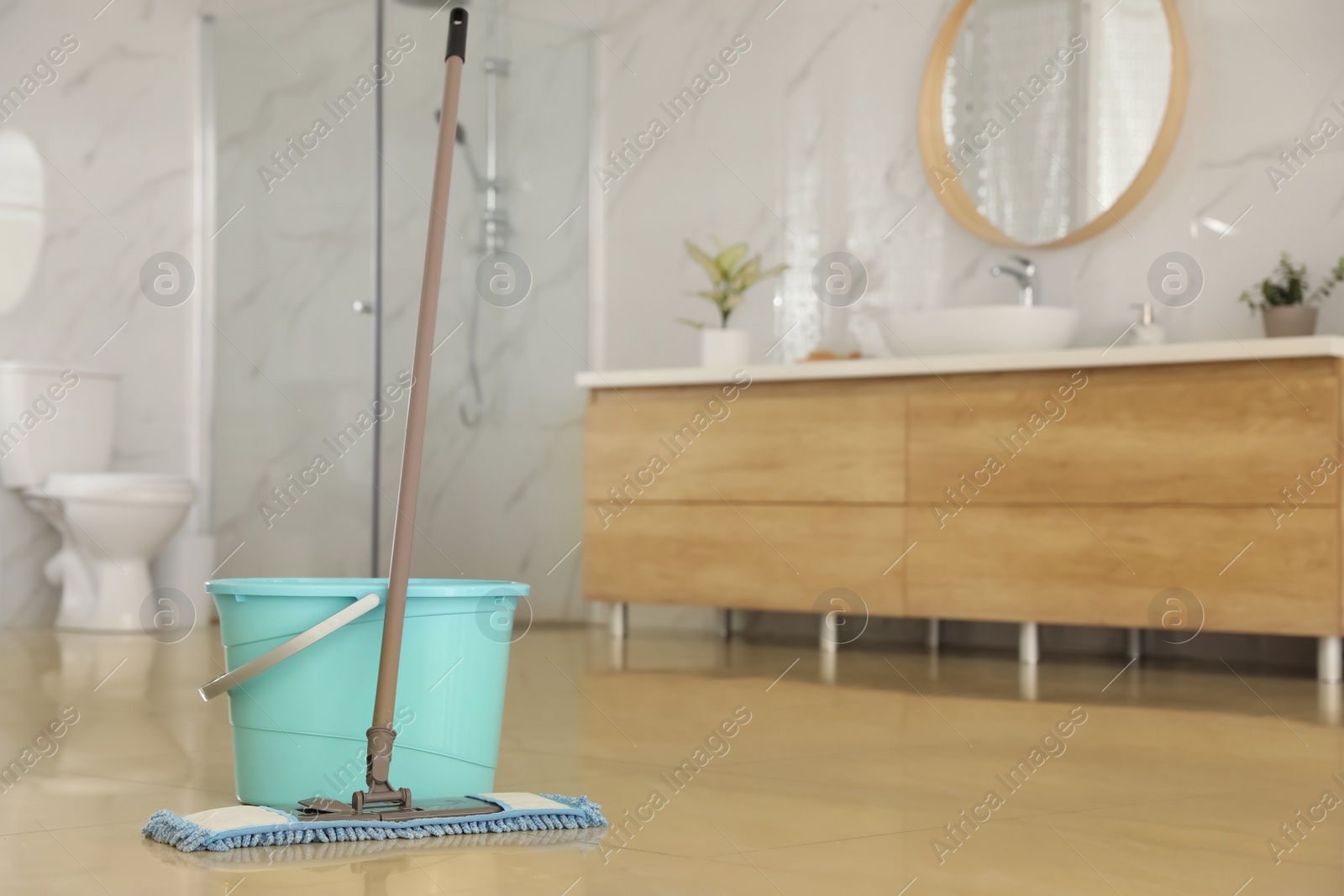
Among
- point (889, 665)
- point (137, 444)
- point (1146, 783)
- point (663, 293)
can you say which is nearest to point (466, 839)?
point (1146, 783)

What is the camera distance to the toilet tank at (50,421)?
411 centimetres

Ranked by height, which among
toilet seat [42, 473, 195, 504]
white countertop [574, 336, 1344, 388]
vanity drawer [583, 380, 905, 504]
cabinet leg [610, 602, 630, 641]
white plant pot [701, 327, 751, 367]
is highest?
white plant pot [701, 327, 751, 367]

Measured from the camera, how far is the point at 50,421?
418 cm

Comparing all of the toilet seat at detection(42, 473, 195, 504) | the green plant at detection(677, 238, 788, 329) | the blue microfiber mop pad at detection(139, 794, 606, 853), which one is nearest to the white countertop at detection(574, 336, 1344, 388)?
the green plant at detection(677, 238, 788, 329)

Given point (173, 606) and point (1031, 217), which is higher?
point (1031, 217)

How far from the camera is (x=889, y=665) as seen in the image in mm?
3258

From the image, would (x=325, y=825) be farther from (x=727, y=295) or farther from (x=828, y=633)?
(x=727, y=295)

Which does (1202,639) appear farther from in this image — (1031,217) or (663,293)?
(663,293)

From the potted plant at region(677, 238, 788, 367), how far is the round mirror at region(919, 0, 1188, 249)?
0.56 m

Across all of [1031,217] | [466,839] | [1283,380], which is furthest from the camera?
[1031,217]

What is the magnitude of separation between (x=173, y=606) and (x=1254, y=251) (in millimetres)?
3159

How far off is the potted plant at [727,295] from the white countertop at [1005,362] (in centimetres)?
15

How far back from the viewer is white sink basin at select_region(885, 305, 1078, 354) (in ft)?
10.9

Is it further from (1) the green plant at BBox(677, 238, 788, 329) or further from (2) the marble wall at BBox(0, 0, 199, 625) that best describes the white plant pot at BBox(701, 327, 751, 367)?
(2) the marble wall at BBox(0, 0, 199, 625)
